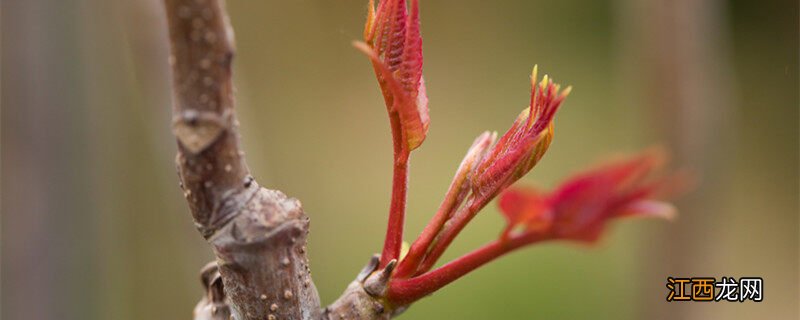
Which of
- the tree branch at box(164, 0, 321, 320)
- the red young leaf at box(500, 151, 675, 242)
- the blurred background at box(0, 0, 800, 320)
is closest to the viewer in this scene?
the tree branch at box(164, 0, 321, 320)

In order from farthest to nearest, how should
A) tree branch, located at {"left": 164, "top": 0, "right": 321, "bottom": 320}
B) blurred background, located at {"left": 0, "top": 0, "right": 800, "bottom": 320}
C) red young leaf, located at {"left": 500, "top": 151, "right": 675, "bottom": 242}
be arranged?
blurred background, located at {"left": 0, "top": 0, "right": 800, "bottom": 320}, red young leaf, located at {"left": 500, "top": 151, "right": 675, "bottom": 242}, tree branch, located at {"left": 164, "top": 0, "right": 321, "bottom": 320}

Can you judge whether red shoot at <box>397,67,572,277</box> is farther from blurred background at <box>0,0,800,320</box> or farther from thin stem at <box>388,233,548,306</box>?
blurred background at <box>0,0,800,320</box>

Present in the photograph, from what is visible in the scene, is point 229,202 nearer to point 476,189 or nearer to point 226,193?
point 226,193

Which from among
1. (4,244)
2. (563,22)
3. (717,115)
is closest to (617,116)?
(563,22)

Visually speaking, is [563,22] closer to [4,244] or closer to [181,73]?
[4,244]

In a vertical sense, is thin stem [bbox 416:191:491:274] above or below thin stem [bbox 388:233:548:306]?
above

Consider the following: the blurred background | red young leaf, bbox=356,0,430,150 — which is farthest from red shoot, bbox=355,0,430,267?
the blurred background

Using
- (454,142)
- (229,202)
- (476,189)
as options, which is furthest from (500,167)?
(454,142)

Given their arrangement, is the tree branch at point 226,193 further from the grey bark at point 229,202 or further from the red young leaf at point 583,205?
the red young leaf at point 583,205
